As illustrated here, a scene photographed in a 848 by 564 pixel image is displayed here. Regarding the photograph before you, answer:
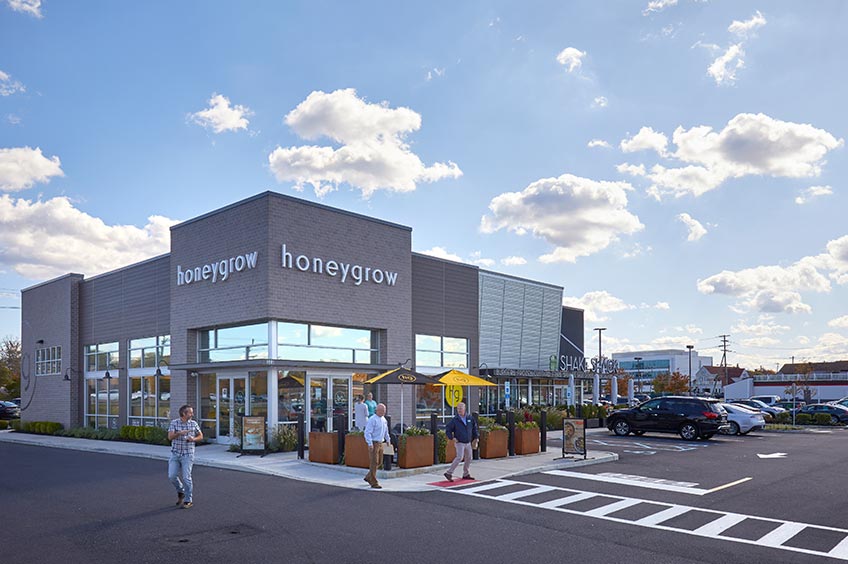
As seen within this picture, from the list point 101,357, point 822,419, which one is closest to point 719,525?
point 101,357

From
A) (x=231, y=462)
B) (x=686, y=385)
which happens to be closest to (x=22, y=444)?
(x=231, y=462)

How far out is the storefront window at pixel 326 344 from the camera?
2319 centimetres

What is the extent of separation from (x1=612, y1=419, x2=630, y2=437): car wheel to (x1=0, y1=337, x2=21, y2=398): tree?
48.7 meters

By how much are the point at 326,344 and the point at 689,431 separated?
14143 millimetres

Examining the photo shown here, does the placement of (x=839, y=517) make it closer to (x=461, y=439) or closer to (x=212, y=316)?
(x=461, y=439)

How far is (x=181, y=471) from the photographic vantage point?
12.7m

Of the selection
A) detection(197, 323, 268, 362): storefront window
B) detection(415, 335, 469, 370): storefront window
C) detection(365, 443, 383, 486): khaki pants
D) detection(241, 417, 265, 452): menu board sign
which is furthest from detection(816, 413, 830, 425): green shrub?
detection(365, 443, 383, 486): khaki pants

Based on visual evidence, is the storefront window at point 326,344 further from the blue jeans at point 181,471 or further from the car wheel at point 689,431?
the car wheel at point 689,431

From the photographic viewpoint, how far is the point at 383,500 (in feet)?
44.1

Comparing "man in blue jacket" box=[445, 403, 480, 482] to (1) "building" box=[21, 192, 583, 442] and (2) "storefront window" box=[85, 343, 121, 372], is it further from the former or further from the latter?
(2) "storefront window" box=[85, 343, 121, 372]

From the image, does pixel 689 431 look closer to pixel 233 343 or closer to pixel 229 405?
pixel 229 405

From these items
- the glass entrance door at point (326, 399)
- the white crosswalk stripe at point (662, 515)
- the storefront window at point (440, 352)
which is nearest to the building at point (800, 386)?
the storefront window at point (440, 352)

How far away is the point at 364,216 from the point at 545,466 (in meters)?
11.5

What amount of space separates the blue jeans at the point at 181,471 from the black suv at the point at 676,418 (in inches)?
822
